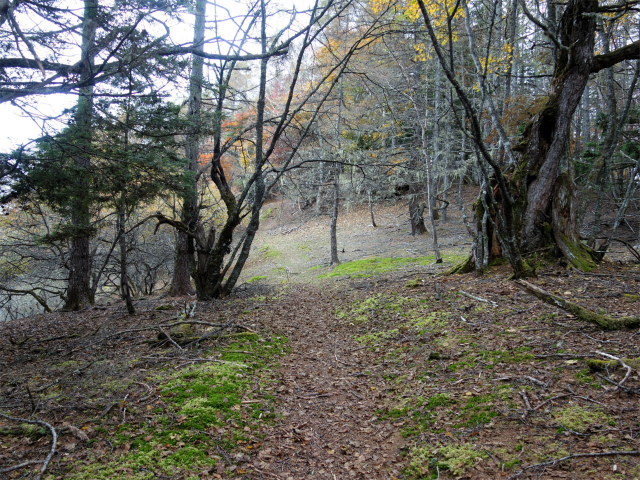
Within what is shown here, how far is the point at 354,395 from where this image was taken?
426 centimetres

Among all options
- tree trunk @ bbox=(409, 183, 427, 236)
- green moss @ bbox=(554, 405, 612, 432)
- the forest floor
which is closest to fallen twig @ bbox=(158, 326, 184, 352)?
the forest floor

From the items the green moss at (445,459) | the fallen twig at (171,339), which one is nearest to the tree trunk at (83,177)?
the fallen twig at (171,339)

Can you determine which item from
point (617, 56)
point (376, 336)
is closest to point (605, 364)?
point (376, 336)

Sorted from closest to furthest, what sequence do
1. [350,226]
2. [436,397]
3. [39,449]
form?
[39,449], [436,397], [350,226]

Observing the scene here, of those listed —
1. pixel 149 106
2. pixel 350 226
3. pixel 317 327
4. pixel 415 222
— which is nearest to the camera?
pixel 149 106

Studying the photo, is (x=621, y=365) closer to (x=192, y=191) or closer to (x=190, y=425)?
(x=190, y=425)

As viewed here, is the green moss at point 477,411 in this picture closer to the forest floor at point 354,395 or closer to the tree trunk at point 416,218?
the forest floor at point 354,395

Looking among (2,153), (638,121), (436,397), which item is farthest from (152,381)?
(638,121)

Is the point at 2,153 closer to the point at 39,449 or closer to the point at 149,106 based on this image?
the point at 149,106

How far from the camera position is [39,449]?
8.75ft

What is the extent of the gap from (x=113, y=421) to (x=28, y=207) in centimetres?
468

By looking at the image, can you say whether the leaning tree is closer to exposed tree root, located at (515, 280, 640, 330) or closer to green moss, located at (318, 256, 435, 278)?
exposed tree root, located at (515, 280, 640, 330)

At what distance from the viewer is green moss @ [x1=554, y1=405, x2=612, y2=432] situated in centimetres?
269

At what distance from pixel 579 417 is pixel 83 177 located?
23.0 feet
